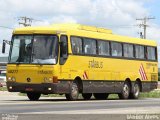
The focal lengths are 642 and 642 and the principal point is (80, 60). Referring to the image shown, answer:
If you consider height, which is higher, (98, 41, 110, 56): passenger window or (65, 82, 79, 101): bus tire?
(98, 41, 110, 56): passenger window

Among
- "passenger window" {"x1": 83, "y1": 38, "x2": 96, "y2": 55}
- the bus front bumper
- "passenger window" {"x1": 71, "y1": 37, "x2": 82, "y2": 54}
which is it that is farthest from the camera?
"passenger window" {"x1": 83, "y1": 38, "x2": 96, "y2": 55}

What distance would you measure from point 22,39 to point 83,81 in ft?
12.3

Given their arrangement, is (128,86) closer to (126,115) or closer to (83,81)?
(83,81)

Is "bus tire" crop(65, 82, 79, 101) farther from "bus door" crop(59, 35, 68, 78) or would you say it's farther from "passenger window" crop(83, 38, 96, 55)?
"passenger window" crop(83, 38, 96, 55)

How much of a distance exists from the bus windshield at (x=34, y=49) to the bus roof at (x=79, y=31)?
299 mm

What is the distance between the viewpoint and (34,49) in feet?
95.7

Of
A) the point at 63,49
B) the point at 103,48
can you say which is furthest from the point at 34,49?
the point at 103,48

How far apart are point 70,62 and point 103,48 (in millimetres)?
3693

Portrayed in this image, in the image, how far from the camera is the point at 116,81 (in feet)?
114

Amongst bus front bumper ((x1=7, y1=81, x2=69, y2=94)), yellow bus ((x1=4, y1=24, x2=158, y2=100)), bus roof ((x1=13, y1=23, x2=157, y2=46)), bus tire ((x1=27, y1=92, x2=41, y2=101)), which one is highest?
bus roof ((x1=13, y1=23, x2=157, y2=46))

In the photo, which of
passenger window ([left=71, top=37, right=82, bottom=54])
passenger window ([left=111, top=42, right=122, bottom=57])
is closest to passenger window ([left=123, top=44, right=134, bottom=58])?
passenger window ([left=111, top=42, right=122, bottom=57])

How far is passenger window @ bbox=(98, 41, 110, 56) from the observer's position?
3296cm

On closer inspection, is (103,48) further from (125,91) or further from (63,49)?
(63,49)

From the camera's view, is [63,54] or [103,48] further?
[103,48]
